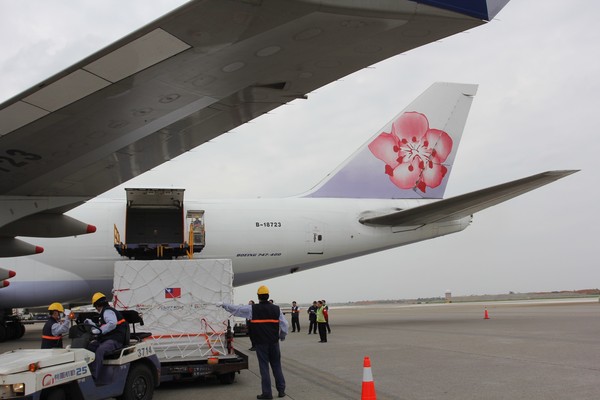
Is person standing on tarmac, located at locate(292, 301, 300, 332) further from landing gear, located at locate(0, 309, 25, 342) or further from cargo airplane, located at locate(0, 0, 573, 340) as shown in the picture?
landing gear, located at locate(0, 309, 25, 342)

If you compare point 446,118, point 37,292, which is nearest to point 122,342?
point 37,292

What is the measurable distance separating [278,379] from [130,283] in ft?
12.9

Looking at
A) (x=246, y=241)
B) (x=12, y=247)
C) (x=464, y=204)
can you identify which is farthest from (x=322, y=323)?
(x=12, y=247)

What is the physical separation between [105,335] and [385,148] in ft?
53.4

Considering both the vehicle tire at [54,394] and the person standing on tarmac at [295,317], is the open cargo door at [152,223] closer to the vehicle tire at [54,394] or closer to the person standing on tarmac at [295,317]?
the person standing on tarmac at [295,317]

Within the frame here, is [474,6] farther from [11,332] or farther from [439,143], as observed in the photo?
[11,332]

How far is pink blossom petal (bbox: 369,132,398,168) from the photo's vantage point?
21.3 metres

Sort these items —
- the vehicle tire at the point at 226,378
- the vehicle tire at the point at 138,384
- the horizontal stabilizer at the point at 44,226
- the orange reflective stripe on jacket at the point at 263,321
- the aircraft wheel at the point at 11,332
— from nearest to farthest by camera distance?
the vehicle tire at the point at 138,384 < the orange reflective stripe on jacket at the point at 263,321 < the vehicle tire at the point at 226,378 < the horizontal stabilizer at the point at 44,226 < the aircraft wheel at the point at 11,332

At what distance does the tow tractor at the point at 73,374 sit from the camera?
5.04 metres

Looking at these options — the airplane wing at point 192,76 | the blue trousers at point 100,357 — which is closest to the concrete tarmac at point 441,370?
the blue trousers at point 100,357

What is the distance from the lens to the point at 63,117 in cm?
622

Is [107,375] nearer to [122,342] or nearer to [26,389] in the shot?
[122,342]

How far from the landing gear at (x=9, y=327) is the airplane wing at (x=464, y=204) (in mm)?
13955

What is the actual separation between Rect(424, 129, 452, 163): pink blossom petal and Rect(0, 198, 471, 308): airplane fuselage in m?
2.08
